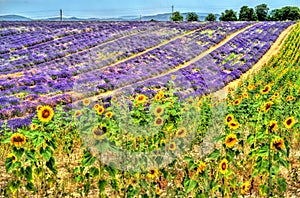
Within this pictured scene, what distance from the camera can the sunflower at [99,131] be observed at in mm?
5008

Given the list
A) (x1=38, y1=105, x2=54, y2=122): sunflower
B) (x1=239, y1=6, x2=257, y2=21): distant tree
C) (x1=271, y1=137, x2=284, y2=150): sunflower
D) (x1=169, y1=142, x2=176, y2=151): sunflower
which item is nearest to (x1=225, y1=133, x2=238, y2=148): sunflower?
(x1=271, y1=137, x2=284, y2=150): sunflower

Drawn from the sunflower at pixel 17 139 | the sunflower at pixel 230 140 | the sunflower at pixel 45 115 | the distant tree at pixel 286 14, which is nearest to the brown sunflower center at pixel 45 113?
the sunflower at pixel 45 115

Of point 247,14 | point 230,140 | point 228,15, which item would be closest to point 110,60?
point 230,140

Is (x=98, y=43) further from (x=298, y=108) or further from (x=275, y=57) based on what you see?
(x=298, y=108)

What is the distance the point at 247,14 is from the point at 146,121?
2562 inches

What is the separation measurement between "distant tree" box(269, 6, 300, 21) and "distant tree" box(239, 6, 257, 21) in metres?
4.89

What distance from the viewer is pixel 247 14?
67.4 m

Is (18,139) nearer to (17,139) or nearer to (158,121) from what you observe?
(17,139)

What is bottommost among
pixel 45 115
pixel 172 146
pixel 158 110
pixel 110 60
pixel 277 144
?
pixel 110 60

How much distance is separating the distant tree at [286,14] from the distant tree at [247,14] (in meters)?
4.89

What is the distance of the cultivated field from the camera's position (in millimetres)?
4836

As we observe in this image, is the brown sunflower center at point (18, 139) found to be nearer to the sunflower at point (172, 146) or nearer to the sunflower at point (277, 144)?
the sunflower at point (172, 146)

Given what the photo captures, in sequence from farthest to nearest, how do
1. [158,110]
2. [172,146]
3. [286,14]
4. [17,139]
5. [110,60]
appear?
1. [286,14]
2. [110,60]
3. [158,110]
4. [172,146]
5. [17,139]

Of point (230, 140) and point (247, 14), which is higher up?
point (230, 140)
